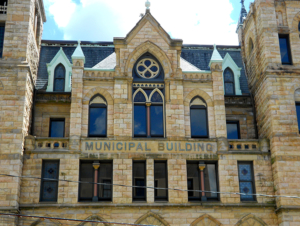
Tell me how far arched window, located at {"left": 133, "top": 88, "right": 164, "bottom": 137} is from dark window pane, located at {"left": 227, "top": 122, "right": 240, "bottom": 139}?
5.03 m

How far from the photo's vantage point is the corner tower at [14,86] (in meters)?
25.9

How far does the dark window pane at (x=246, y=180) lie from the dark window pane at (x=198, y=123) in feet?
9.41

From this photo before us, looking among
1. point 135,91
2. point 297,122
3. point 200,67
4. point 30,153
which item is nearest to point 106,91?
point 135,91

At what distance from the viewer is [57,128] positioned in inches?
1199

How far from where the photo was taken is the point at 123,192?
2669cm

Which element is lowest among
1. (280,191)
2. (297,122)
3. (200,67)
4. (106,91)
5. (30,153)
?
(280,191)

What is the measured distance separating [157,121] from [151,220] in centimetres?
586

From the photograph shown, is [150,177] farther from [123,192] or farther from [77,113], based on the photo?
[77,113]

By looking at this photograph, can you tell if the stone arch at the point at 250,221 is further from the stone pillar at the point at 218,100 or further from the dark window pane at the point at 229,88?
the dark window pane at the point at 229,88

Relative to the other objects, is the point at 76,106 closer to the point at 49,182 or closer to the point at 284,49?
the point at 49,182

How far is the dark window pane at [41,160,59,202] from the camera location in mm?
26672

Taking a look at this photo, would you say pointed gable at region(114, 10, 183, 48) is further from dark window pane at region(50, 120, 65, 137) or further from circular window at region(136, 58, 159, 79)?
dark window pane at region(50, 120, 65, 137)

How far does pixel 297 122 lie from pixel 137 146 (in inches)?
366

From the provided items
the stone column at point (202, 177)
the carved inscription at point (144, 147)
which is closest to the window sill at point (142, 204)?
the stone column at point (202, 177)
